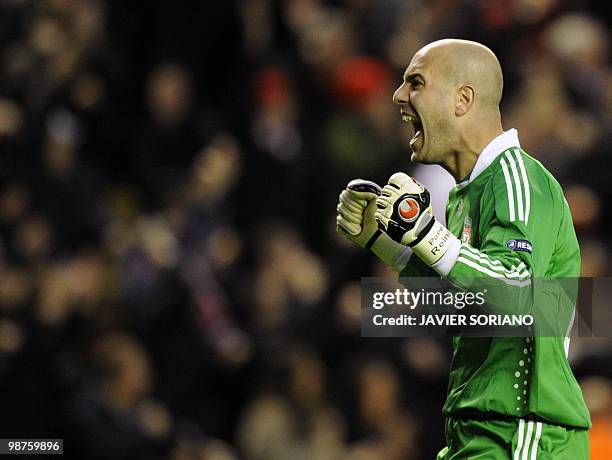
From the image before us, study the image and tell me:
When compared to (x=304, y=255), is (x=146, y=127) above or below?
above

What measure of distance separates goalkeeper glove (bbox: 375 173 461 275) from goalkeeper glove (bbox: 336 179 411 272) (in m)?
0.41

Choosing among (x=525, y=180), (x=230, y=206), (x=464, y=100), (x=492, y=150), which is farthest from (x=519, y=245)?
(x=230, y=206)

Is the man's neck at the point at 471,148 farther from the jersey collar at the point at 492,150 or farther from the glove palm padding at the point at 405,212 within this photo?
the glove palm padding at the point at 405,212

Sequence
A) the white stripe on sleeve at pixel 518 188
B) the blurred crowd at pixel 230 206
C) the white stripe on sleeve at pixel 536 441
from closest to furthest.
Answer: the white stripe on sleeve at pixel 518 188 → the white stripe on sleeve at pixel 536 441 → the blurred crowd at pixel 230 206

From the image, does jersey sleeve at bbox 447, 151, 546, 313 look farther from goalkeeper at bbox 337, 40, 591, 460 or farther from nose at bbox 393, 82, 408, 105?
nose at bbox 393, 82, 408, 105

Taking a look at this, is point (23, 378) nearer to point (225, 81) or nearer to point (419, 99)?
point (225, 81)

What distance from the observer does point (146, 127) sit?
8031mm

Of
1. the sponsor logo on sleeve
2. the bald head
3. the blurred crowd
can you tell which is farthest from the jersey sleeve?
the blurred crowd

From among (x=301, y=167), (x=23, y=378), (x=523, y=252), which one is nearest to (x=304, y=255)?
(x=301, y=167)

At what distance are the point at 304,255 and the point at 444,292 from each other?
3.68 meters

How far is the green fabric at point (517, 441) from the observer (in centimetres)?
338

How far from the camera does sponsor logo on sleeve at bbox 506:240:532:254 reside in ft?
10.5

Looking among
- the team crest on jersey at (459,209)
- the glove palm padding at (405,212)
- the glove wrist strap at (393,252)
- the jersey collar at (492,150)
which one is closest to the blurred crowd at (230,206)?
the glove wrist strap at (393,252)

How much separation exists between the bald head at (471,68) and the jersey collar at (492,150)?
0.35ft
